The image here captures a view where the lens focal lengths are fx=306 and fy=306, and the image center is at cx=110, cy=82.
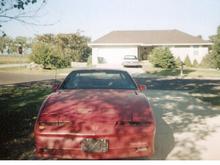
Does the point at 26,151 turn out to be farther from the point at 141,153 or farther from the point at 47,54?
the point at 47,54

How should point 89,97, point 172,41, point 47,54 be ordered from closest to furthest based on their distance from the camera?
point 89,97, point 47,54, point 172,41

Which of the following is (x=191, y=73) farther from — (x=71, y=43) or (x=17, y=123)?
(x=71, y=43)

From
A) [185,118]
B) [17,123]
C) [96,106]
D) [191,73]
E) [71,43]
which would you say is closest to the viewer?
[96,106]

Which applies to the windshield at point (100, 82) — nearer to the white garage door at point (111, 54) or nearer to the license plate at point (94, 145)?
the license plate at point (94, 145)

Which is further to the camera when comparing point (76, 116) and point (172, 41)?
point (172, 41)

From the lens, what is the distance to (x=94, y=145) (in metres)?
3.75

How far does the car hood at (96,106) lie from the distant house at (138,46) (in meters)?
27.5

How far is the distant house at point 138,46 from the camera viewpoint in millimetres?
32656

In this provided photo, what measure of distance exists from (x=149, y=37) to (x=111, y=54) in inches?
216

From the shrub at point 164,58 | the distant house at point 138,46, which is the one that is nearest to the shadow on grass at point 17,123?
the shrub at point 164,58

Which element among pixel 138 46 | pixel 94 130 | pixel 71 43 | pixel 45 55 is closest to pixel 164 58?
pixel 138 46

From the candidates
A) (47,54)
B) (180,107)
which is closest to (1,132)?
(180,107)

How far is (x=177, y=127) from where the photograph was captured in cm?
624
